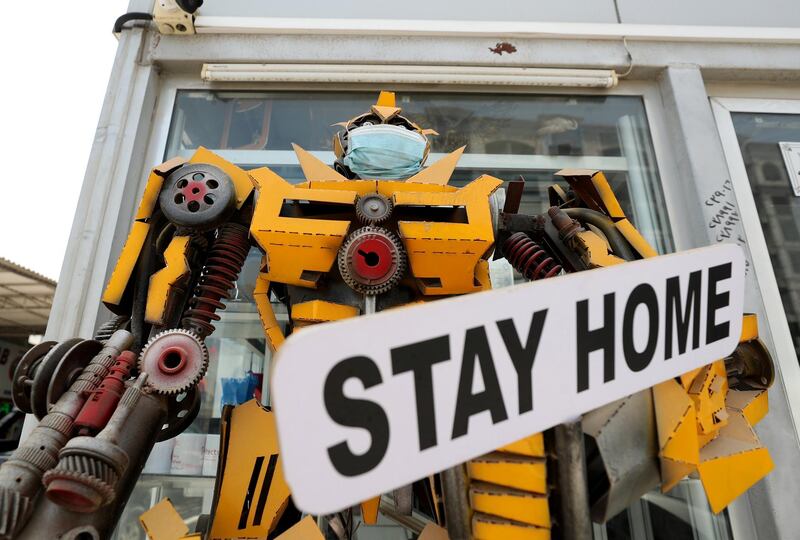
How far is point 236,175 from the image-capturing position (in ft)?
3.83

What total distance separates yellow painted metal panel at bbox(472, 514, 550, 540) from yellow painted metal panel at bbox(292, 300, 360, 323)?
52 centimetres

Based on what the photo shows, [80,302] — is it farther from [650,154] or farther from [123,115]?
[650,154]

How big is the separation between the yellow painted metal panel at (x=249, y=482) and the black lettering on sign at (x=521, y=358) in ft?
2.67

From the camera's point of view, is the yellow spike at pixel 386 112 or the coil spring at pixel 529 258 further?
the yellow spike at pixel 386 112

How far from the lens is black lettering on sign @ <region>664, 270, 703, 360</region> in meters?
0.54

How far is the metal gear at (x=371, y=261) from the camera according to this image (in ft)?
3.28

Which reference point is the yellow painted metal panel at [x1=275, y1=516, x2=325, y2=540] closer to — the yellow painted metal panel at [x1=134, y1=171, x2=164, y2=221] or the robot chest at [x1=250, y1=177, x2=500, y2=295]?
the robot chest at [x1=250, y1=177, x2=500, y2=295]

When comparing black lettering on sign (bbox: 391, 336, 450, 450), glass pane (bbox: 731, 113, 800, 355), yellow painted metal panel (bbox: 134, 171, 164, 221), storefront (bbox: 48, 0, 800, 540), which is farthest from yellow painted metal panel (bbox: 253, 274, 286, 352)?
glass pane (bbox: 731, 113, 800, 355)

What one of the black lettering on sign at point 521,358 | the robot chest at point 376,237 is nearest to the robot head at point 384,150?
the robot chest at point 376,237

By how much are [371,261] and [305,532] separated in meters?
0.60

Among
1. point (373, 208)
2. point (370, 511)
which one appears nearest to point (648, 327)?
point (373, 208)

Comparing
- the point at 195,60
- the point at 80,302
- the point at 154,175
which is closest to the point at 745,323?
the point at 154,175

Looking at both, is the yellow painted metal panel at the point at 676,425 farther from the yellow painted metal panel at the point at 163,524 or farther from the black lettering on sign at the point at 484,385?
the yellow painted metal panel at the point at 163,524

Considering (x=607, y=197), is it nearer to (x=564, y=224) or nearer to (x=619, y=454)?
(x=564, y=224)
